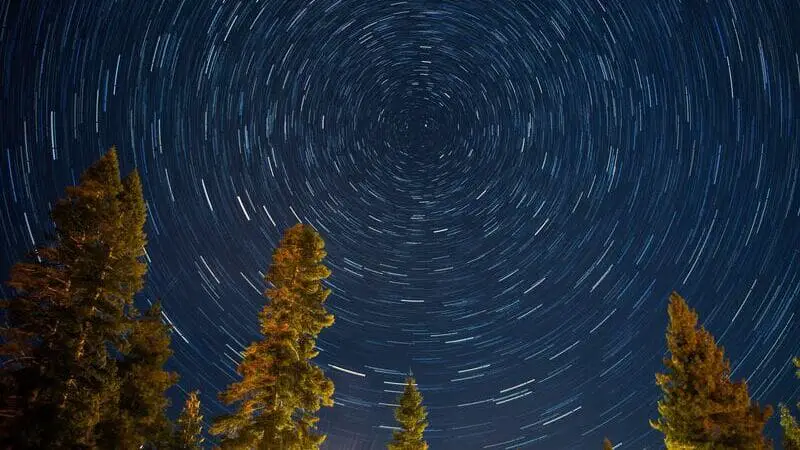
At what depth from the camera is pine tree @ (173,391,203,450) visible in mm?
25859

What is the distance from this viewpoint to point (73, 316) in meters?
13.8

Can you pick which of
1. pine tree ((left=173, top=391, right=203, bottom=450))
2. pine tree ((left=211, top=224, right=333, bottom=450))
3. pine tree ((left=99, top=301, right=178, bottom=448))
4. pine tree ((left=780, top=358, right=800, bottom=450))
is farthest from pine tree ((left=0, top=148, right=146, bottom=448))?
pine tree ((left=780, top=358, right=800, bottom=450))

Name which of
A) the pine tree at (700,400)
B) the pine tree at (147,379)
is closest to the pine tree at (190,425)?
the pine tree at (147,379)

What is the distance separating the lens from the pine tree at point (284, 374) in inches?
646

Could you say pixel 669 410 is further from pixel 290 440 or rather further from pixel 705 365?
pixel 290 440

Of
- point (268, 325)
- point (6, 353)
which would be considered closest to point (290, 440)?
point (268, 325)

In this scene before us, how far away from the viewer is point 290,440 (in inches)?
644

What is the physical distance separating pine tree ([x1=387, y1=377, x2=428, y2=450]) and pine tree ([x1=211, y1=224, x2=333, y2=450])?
9.07 metres

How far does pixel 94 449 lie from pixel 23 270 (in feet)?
16.1

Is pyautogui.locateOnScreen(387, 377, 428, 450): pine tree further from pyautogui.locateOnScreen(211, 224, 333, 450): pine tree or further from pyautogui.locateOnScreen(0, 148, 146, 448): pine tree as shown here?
pyautogui.locateOnScreen(0, 148, 146, 448): pine tree

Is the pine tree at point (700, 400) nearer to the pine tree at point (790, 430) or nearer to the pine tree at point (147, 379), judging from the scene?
the pine tree at point (790, 430)

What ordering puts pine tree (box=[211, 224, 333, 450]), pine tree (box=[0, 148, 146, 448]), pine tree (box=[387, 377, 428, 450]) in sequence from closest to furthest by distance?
1. pine tree (box=[0, 148, 146, 448])
2. pine tree (box=[211, 224, 333, 450])
3. pine tree (box=[387, 377, 428, 450])

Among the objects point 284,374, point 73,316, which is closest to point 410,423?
point 284,374

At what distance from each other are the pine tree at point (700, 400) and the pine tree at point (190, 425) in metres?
20.9
